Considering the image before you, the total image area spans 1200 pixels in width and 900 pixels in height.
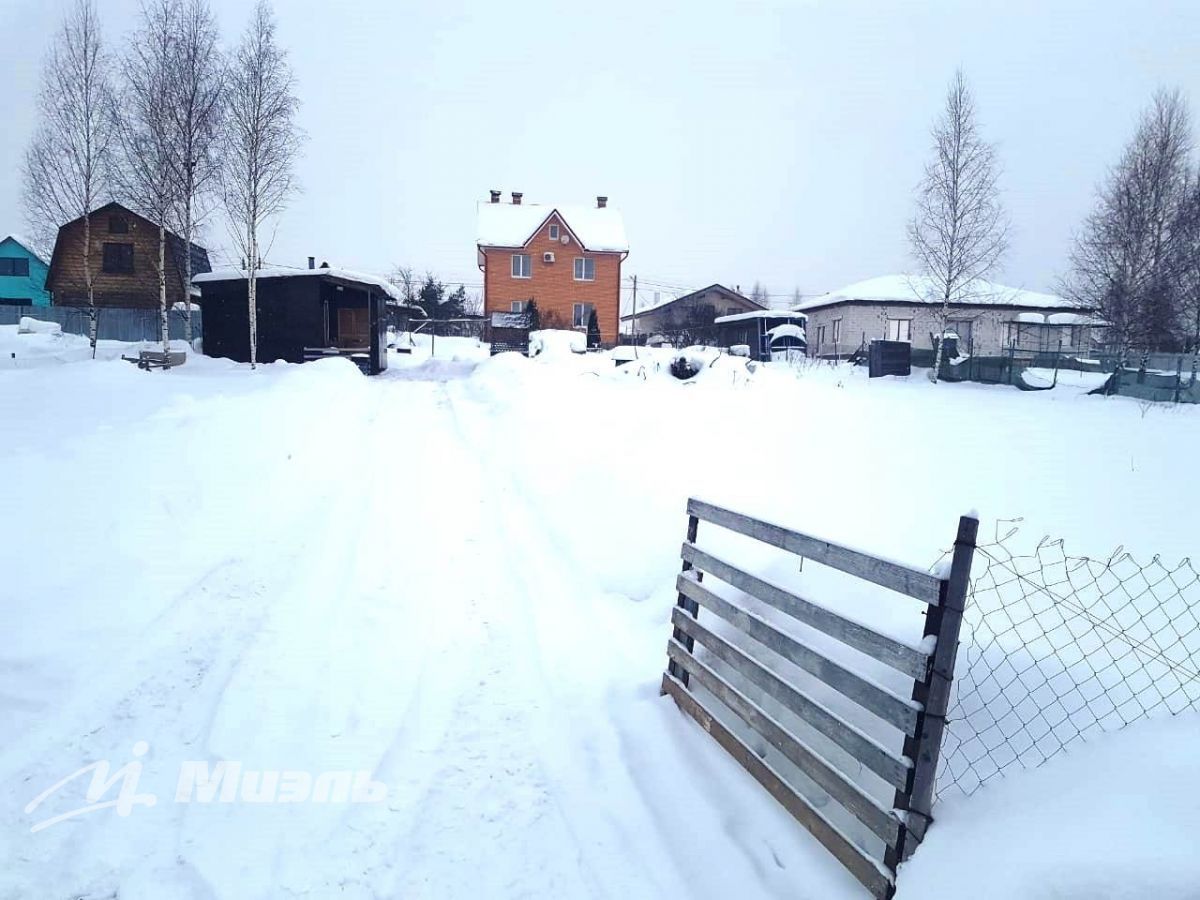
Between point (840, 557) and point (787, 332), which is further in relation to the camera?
point (787, 332)

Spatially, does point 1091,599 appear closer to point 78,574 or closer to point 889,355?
point 78,574

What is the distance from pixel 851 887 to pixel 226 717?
10.4 feet

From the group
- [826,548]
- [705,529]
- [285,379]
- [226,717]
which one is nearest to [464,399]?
[285,379]

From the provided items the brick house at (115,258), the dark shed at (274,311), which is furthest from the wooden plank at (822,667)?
the brick house at (115,258)

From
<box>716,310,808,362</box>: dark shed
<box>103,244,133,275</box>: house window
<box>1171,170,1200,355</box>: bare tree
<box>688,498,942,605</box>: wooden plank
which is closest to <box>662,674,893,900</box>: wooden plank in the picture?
<box>688,498,942,605</box>: wooden plank

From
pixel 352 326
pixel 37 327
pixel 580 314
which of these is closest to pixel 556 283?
pixel 580 314

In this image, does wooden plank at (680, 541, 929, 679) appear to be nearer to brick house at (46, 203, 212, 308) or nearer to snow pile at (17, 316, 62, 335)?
brick house at (46, 203, 212, 308)

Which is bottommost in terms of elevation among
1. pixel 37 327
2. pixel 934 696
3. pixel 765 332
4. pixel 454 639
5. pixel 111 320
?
pixel 454 639

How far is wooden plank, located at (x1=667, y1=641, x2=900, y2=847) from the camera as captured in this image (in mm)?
2420

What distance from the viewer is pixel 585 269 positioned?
142 feet

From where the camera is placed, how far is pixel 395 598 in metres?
5.21

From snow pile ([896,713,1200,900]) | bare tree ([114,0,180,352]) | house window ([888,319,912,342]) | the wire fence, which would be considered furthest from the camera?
house window ([888,319,912,342])

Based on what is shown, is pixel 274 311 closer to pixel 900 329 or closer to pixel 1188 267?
pixel 1188 267

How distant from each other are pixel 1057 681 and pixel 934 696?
150 centimetres
